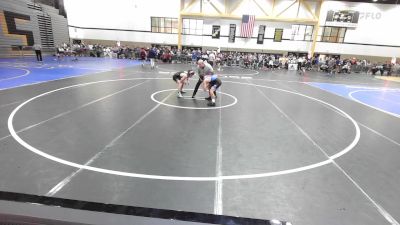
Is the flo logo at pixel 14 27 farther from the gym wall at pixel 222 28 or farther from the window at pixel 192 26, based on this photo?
the window at pixel 192 26

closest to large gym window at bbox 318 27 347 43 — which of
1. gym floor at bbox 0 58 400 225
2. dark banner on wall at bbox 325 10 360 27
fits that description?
dark banner on wall at bbox 325 10 360 27

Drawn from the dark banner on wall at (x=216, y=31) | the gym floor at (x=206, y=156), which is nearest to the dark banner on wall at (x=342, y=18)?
the dark banner on wall at (x=216, y=31)

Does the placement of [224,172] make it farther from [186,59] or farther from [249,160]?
[186,59]

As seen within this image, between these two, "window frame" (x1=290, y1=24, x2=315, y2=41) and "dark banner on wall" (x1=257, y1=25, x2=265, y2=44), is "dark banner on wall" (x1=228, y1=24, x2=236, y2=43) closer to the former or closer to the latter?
"dark banner on wall" (x1=257, y1=25, x2=265, y2=44)

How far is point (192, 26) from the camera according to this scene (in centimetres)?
3038

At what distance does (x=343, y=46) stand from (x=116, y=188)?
109 ft

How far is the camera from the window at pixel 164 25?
1196 inches

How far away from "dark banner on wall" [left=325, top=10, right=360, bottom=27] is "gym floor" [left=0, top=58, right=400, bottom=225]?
79.4 ft

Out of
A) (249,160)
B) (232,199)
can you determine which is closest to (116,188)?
(232,199)

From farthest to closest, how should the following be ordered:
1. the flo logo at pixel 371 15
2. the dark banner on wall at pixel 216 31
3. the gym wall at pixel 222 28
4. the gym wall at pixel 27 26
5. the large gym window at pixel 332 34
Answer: the dark banner on wall at pixel 216 31 < the large gym window at pixel 332 34 < the gym wall at pixel 222 28 < the flo logo at pixel 371 15 < the gym wall at pixel 27 26

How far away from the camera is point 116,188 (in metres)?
3.56

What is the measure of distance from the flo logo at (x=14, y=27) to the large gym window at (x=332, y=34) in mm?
30550

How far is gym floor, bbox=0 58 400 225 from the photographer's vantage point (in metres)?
3.42

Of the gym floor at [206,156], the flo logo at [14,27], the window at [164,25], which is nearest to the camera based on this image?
the gym floor at [206,156]
